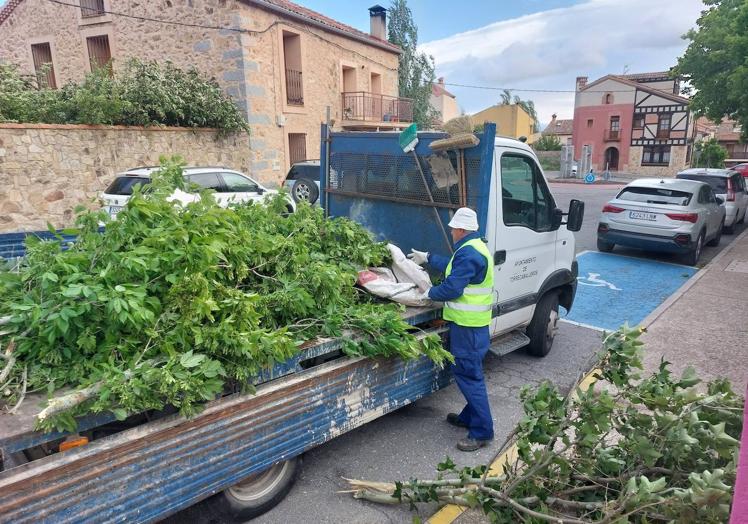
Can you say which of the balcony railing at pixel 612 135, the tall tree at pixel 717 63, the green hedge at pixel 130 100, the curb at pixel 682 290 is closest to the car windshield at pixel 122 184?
the green hedge at pixel 130 100

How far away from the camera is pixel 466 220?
12.3ft

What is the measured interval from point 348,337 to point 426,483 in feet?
3.32

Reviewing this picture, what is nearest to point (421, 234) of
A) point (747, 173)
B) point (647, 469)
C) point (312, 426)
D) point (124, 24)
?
point (312, 426)

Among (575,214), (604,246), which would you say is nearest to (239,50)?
(604,246)

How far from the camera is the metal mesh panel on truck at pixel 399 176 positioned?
415cm

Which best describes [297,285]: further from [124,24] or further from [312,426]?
[124,24]

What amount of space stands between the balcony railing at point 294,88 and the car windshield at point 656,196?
39.0ft

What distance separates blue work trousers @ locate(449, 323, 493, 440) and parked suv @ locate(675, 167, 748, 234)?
1264 cm

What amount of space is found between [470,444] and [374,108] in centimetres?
2041

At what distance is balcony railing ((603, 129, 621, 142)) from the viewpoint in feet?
156

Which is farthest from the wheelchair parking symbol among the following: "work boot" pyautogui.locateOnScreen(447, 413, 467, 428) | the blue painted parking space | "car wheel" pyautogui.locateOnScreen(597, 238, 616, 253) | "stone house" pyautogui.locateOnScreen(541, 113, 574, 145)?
"stone house" pyautogui.locateOnScreen(541, 113, 574, 145)

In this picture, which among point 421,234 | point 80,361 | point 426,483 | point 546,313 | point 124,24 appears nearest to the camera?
point 80,361

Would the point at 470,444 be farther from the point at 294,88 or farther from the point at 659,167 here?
the point at 659,167

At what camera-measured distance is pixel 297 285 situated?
3.21 meters
